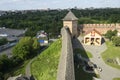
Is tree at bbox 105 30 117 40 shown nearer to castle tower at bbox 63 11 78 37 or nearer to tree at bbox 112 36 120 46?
tree at bbox 112 36 120 46

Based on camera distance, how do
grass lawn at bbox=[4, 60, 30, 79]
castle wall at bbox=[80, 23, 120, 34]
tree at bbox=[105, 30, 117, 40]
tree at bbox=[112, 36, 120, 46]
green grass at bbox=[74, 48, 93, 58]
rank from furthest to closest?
1. castle wall at bbox=[80, 23, 120, 34]
2. tree at bbox=[105, 30, 117, 40]
3. tree at bbox=[112, 36, 120, 46]
4. green grass at bbox=[74, 48, 93, 58]
5. grass lawn at bbox=[4, 60, 30, 79]

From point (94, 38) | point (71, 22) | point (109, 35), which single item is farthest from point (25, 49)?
point (109, 35)

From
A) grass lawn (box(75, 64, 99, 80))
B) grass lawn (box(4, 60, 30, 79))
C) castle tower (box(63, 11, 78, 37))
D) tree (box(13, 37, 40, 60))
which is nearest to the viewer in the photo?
grass lawn (box(75, 64, 99, 80))

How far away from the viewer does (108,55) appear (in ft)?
109

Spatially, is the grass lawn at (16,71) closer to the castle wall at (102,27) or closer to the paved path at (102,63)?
the paved path at (102,63)

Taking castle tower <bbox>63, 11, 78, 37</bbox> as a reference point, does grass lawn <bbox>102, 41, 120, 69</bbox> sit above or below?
below

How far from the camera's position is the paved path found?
24953 mm

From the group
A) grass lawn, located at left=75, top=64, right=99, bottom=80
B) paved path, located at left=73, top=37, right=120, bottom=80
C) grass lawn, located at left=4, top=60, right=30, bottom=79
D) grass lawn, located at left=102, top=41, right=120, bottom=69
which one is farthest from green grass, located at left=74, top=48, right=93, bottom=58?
grass lawn, located at left=4, top=60, right=30, bottom=79

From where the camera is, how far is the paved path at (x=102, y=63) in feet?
81.9

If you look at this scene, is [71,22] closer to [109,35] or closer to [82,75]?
[109,35]

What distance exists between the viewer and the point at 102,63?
1163 inches

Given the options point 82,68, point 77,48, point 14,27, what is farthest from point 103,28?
point 14,27

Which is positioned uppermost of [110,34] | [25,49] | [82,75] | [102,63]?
[82,75]

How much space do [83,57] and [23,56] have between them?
10.7 meters
